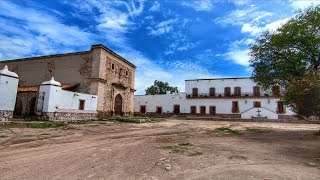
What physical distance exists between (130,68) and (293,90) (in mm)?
21559

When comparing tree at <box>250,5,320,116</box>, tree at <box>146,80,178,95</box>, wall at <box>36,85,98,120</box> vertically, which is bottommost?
wall at <box>36,85,98,120</box>

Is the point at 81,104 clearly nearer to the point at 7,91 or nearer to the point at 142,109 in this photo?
the point at 7,91

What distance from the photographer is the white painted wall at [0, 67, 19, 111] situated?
518 inches

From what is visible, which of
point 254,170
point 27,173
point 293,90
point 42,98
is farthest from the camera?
point 42,98

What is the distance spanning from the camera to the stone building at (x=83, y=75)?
72.3ft

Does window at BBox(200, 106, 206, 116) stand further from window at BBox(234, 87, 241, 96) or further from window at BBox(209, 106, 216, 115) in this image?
window at BBox(234, 87, 241, 96)

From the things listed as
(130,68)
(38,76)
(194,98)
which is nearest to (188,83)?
(194,98)

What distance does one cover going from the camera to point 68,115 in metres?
17.8

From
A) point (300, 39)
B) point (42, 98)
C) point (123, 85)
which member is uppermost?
point (300, 39)

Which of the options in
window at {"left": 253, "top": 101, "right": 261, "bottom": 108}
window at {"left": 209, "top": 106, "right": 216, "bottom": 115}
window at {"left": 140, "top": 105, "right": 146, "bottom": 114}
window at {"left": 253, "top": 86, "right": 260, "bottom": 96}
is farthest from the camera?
window at {"left": 140, "top": 105, "right": 146, "bottom": 114}

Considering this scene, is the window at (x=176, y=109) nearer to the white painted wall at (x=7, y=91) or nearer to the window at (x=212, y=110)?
the window at (x=212, y=110)

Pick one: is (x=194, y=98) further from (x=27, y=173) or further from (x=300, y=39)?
(x=27, y=173)

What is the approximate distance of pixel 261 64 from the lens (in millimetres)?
16281

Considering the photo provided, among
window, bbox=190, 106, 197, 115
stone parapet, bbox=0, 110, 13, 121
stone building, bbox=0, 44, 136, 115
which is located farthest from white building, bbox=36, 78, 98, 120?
window, bbox=190, 106, 197, 115
